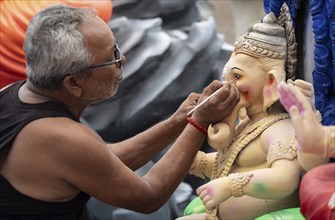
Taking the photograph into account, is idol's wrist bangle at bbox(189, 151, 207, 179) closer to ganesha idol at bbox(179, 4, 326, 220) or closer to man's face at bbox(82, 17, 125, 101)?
ganesha idol at bbox(179, 4, 326, 220)

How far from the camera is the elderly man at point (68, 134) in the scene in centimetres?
194

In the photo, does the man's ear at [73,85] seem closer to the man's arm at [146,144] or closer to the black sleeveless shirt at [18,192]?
the black sleeveless shirt at [18,192]

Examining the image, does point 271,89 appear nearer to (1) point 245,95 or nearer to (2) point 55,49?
(1) point 245,95

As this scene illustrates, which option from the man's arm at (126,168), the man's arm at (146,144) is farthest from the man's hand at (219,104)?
the man's arm at (146,144)

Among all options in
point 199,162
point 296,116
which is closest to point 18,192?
point 199,162

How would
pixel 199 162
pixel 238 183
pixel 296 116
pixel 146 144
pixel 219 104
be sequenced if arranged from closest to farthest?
pixel 296 116
pixel 238 183
pixel 219 104
pixel 199 162
pixel 146 144

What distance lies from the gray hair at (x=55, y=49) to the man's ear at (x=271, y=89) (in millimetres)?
466

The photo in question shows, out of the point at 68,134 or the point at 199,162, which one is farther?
the point at 199,162

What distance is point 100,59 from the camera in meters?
1.99

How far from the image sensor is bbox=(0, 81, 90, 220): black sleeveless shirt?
1.98m

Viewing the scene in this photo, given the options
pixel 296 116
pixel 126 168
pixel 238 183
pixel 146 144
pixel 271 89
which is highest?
pixel 296 116

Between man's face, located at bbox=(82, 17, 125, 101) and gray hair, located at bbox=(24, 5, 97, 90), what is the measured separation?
0.02 meters

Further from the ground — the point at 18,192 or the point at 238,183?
the point at 238,183

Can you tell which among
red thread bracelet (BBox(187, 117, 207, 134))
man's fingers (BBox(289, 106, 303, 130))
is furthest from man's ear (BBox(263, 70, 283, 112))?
man's fingers (BBox(289, 106, 303, 130))
